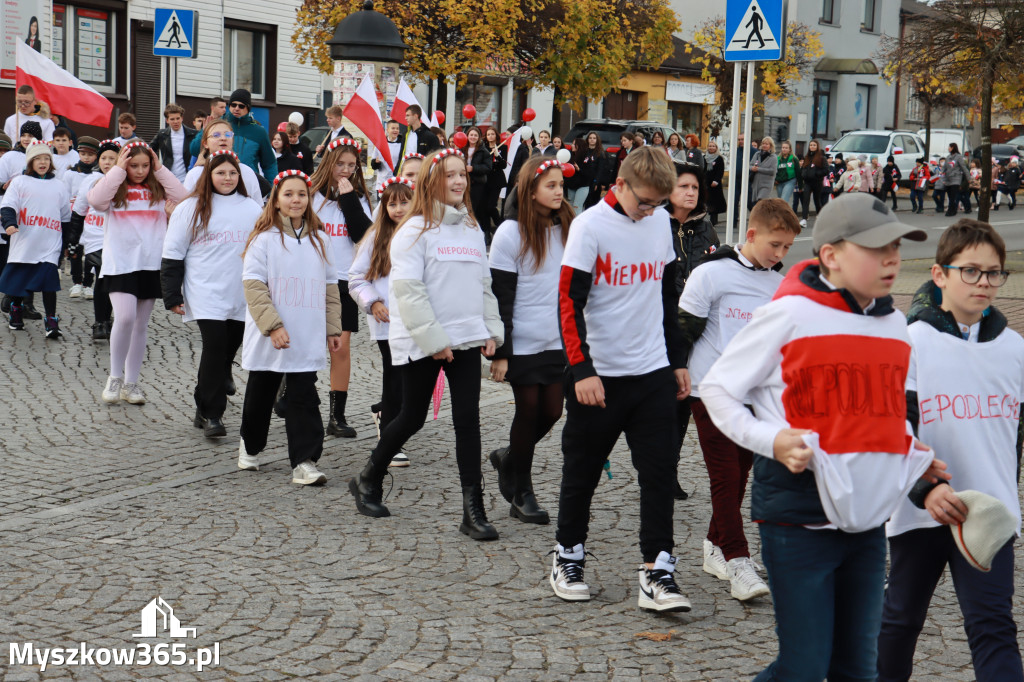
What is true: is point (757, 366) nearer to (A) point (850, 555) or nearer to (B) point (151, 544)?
(A) point (850, 555)

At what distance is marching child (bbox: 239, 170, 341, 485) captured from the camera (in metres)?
7.09

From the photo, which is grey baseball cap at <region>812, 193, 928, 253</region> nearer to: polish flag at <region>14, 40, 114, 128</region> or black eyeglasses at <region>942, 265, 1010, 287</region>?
black eyeglasses at <region>942, 265, 1010, 287</region>

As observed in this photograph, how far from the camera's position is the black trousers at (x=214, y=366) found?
801 cm

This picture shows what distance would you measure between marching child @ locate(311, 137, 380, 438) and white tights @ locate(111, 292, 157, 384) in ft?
5.40

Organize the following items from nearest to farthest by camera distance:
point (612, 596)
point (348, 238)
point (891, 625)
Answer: point (891, 625) → point (612, 596) → point (348, 238)

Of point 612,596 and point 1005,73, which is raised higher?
point 1005,73

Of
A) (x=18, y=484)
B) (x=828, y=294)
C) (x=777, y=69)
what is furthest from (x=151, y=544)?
(x=777, y=69)

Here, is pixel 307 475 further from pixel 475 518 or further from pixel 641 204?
pixel 641 204

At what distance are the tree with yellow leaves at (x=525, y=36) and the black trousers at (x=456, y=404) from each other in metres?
20.4

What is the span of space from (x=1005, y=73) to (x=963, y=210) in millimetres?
17763

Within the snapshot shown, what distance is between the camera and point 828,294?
10.9 feet

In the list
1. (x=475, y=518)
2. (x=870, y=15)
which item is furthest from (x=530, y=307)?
(x=870, y=15)

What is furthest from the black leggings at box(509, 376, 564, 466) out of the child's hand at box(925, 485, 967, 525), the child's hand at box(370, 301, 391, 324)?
the child's hand at box(925, 485, 967, 525)

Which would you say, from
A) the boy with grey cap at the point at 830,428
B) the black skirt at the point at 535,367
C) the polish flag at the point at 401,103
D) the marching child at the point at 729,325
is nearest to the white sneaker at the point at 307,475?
the black skirt at the point at 535,367
